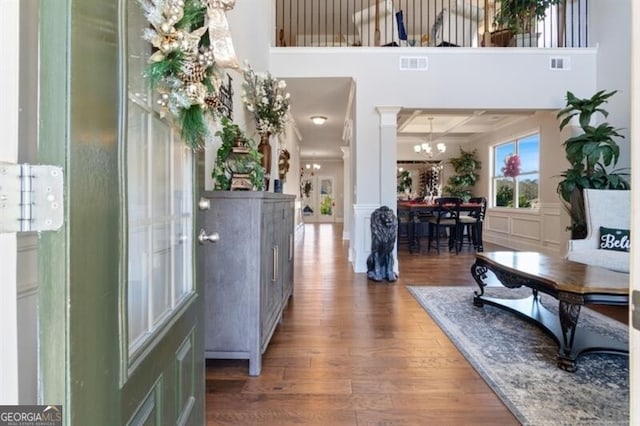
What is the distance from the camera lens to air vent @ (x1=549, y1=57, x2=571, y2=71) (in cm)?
493

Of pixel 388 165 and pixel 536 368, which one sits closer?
pixel 536 368

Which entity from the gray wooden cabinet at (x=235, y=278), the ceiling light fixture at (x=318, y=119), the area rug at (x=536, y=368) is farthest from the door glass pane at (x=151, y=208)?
the ceiling light fixture at (x=318, y=119)

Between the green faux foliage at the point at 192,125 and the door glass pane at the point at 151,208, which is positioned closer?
the door glass pane at the point at 151,208

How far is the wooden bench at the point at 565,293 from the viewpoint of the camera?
2074 mm

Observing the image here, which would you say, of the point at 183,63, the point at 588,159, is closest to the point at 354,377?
the point at 183,63

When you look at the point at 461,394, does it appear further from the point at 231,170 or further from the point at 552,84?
the point at 552,84

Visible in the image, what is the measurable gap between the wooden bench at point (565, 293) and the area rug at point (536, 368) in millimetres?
88

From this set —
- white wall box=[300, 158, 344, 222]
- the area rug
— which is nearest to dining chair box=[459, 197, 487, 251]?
the area rug

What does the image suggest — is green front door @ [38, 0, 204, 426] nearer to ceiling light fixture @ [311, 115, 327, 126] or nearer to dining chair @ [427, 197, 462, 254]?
dining chair @ [427, 197, 462, 254]

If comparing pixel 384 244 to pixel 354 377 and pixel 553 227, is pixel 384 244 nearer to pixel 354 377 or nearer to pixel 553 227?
pixel 354 377

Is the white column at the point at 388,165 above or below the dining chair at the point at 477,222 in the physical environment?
above

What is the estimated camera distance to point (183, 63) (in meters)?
0.89

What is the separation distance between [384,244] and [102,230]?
13.2ft

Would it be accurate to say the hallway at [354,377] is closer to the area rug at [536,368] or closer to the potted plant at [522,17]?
the area rug at [536,368]
